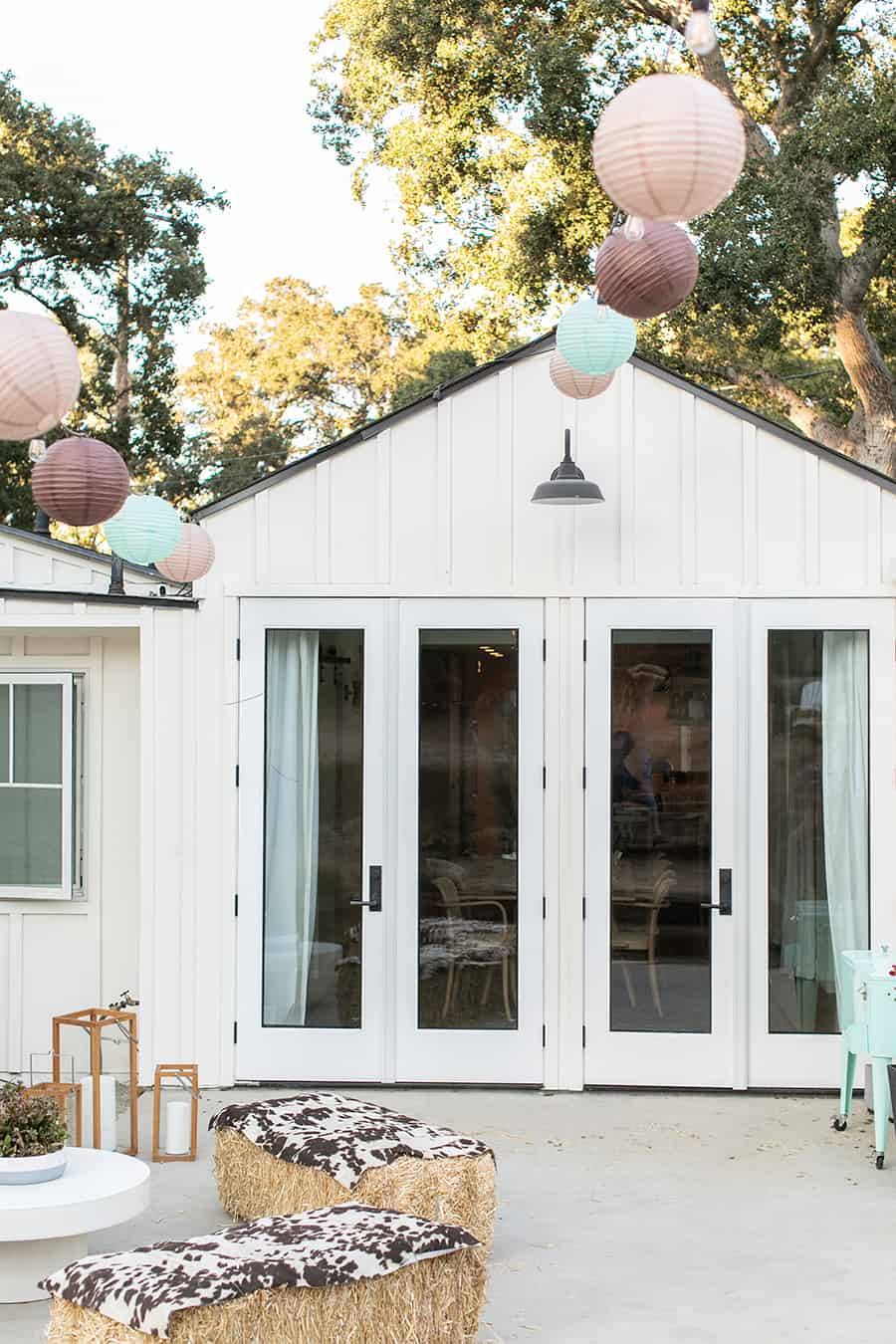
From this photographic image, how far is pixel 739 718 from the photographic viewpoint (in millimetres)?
7070

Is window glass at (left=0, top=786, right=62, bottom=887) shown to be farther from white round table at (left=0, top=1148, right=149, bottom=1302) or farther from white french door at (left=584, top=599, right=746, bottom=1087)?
white round table at (left=0, top=1148, right=149, bottom=1302)

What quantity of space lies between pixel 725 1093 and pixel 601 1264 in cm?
233

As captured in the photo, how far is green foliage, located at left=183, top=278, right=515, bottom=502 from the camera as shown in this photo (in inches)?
923

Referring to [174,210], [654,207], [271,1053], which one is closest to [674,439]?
[271,1053]

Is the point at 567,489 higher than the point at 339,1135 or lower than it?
higher

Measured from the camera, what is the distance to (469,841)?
23.3 ft

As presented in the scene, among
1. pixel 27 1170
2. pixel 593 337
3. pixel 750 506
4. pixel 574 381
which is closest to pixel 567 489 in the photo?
pixel 574 381

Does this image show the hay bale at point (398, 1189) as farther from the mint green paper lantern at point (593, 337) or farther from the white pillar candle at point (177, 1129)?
the mint green paper lantern at point (593, 337)

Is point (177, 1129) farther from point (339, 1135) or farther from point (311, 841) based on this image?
point (311, 841)

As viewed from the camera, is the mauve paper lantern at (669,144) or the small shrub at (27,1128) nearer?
the mauve paper lantern at (669,144)

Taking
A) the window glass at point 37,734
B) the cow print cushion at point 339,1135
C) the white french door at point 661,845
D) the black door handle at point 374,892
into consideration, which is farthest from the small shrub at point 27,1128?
the white french door at point 661,845

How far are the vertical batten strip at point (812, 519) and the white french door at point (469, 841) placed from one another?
1.25 metres

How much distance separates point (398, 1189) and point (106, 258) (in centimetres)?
1466

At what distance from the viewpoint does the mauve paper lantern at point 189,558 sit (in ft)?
21.1
